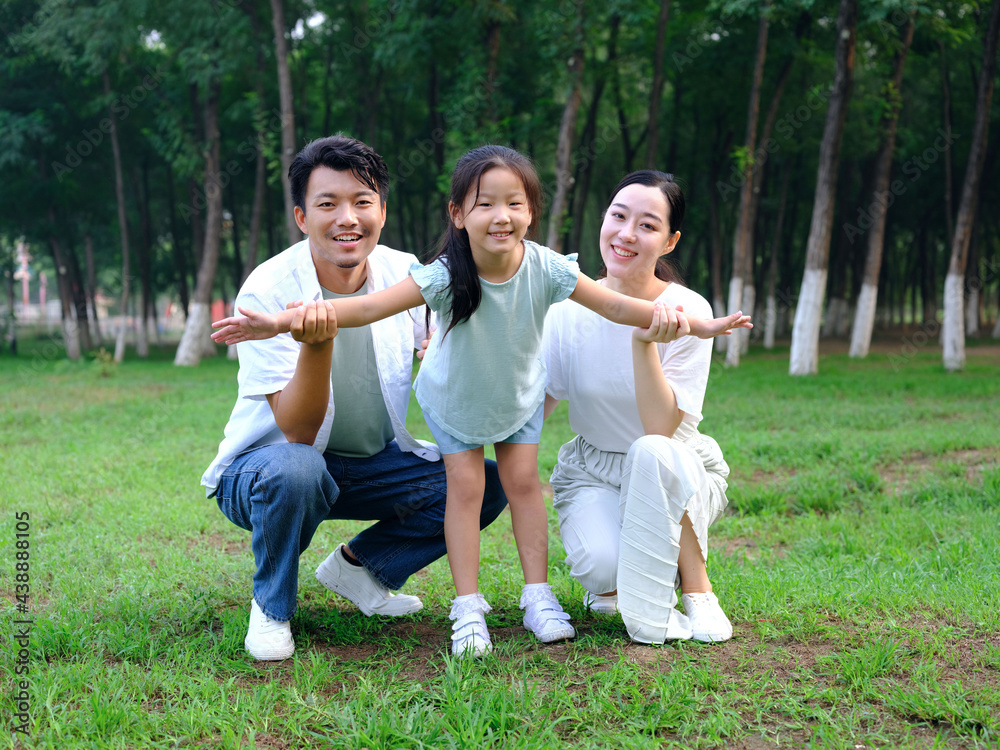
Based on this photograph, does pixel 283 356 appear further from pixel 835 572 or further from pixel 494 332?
pixel 835 572

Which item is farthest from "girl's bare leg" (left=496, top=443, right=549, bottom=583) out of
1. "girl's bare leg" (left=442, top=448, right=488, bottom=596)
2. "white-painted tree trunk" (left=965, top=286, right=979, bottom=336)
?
"white-painted tree trunk" (left=965, top=286, right=979, bottom=336)

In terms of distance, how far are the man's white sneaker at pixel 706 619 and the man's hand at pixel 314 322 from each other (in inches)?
64.4

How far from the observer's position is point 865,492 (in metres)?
5.73

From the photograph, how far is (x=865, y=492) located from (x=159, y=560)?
453 cm

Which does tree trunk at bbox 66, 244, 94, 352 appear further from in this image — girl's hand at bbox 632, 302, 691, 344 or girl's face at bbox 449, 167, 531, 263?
girl's hand at bbox 632, 302, 691, 344

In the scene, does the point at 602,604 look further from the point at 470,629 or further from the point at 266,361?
the point at 266,361

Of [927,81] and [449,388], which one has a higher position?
[927,81]

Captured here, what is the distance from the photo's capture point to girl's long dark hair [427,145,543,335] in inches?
110

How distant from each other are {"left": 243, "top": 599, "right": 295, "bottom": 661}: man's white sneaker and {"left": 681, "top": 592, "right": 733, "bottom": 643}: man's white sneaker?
4.74 feet

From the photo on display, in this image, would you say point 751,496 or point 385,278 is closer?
point 385,278

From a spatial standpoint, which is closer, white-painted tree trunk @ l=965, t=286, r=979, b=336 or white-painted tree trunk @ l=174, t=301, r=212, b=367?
white-painted tree trunk @ l=174, t=301, r=212, b=367

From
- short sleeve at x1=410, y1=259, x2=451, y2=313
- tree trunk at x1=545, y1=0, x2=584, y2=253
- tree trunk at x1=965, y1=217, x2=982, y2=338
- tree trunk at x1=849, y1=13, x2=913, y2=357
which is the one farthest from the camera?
tree trunk at x1=965, y1=217, x2=982, y2=338

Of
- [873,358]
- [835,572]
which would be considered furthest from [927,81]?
[835,572]

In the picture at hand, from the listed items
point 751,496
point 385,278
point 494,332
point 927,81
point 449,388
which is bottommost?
point 751,496
